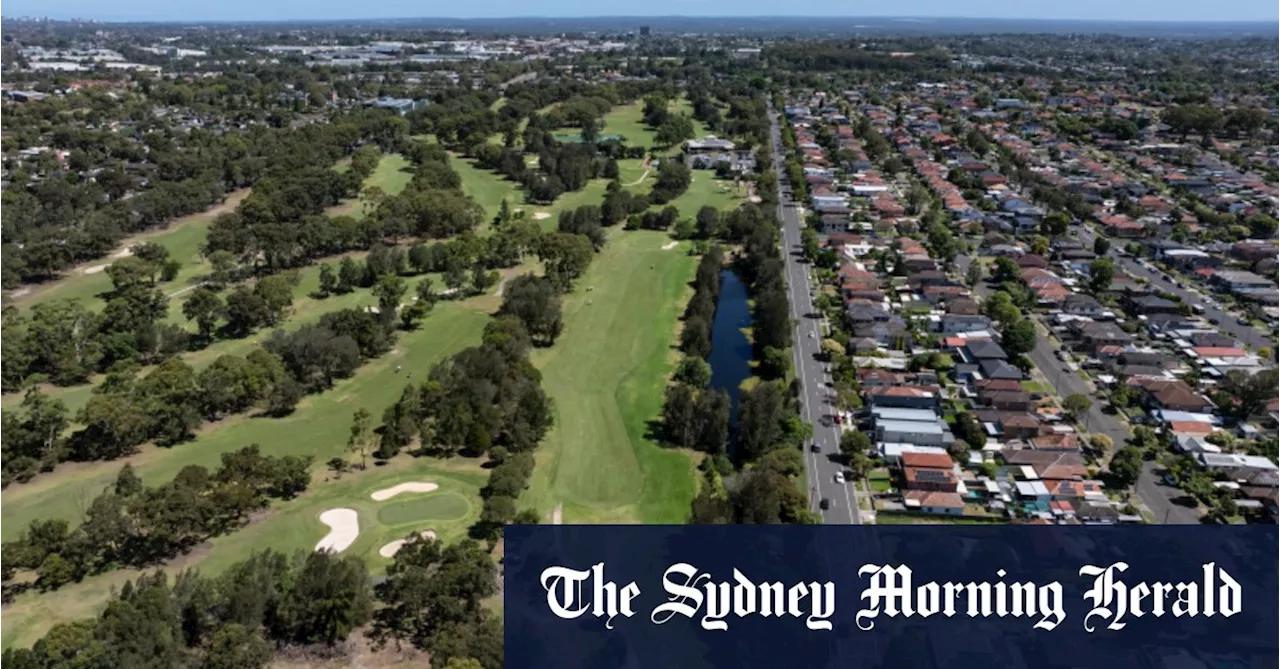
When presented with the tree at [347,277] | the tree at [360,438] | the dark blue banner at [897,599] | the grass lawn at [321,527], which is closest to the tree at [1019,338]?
the dark blue banner at [897,599]

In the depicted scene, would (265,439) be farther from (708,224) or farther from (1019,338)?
(708,224)

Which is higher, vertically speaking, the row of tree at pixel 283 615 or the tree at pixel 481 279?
the tree at pixel 481 279

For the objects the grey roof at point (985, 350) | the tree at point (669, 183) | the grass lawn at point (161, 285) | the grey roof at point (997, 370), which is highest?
the tree at point (669, 183)

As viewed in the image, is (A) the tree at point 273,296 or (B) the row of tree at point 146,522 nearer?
(B) the row of tree at point 146,522

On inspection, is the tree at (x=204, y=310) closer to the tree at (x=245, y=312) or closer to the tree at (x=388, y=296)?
the tree at (x=245, y=312)

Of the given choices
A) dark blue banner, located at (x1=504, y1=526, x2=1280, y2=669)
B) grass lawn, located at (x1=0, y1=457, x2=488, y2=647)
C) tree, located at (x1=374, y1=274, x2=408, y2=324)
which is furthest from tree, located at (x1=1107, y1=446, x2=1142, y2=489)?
tree, located at (x1=374, y1=274, x2=408, y2=324)

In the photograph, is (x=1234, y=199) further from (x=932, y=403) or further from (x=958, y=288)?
(x=932, y=403)

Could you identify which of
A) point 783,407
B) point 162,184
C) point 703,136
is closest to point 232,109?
point 162,184
